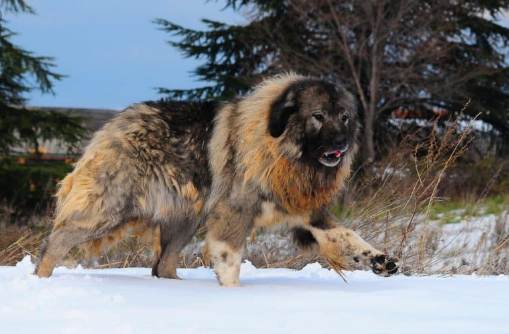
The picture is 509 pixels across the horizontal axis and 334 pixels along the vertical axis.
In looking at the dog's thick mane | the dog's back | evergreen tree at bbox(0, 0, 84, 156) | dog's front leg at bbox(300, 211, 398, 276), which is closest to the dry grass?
dog's front leg at bbox(300, 211, 398, 276)

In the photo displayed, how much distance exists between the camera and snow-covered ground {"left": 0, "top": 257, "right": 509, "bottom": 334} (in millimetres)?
3479

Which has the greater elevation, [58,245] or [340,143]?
[340,143]

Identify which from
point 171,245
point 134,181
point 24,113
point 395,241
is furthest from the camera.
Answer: point 24,113

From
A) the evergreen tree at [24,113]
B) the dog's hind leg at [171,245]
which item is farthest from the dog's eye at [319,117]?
the evergreen tree at [24,113]

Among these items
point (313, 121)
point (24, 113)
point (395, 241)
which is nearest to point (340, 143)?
point (313, 121)

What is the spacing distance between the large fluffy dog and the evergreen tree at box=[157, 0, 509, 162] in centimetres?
1544

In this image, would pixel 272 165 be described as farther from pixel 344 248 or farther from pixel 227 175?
pixel 344 248

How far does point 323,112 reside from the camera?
4.98 meters

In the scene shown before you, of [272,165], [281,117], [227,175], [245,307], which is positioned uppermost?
[281,117]

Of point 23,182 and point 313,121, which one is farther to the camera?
point 23,182

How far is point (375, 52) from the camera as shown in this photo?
20703 millimetres

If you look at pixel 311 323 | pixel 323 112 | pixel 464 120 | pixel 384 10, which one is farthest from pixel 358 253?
pixel 464 120

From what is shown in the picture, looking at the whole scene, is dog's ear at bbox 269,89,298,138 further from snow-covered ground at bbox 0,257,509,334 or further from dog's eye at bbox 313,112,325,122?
snow-covered ground at bbox 0,257,509,334

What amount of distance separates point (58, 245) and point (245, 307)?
72.1 inches
